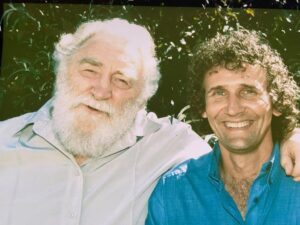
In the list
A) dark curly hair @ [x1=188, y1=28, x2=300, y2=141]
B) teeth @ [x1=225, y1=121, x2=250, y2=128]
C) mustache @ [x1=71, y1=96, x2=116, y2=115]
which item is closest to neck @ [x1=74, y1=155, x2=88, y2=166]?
mustache @ [x1=71, y1=96, x2=116, y2=115]

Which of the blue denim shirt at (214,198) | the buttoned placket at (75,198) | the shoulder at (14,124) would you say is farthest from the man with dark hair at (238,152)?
the shoulder at (14,124)

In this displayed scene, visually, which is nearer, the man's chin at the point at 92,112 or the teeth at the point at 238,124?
the teeth at the point at 238,124

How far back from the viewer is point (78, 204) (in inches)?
Answer: 76.7

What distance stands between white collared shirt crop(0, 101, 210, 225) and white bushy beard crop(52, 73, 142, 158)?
0.13 ft

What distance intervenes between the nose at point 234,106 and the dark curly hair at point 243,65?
13cm

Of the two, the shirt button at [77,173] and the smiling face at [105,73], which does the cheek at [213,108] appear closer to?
the smiling face at [105,73]

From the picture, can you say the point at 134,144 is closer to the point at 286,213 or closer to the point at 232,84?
the point at 232,84

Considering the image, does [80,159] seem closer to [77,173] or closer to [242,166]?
[77,173]

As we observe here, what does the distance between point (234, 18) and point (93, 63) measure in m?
0.77

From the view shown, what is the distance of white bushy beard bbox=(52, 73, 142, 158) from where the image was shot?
212cm

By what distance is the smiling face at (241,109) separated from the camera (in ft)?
6.38

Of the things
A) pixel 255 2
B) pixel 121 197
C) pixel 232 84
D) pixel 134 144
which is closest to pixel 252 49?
pixel 232 84

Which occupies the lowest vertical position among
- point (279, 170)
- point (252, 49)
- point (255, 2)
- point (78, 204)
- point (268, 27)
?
point (78, 204)

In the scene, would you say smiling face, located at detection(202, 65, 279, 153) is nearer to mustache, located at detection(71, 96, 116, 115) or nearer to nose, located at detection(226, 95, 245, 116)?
nose, located at detection(226, 95, 245, 116)
